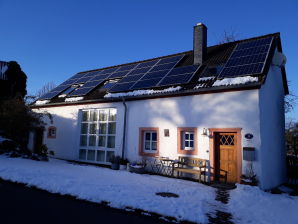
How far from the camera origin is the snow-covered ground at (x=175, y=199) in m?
5.75

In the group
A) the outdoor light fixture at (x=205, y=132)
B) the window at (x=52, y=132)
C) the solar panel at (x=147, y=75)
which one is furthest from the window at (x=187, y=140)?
the window at (x=52, y=132)

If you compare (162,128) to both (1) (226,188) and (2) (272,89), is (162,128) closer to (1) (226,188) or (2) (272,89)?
(1) (226,188)

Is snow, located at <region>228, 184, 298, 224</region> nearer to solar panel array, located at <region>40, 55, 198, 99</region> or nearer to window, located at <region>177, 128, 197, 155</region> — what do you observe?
window, located at <region>177, 128, 197, 155</region>

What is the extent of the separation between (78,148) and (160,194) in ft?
29.7

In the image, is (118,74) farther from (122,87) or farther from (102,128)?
(102,128)

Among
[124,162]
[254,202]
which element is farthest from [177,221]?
[124,162]

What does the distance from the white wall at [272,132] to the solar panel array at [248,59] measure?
0.88m

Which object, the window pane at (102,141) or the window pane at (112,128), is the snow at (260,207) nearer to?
the window pane at (112,128)

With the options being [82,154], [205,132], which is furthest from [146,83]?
[82,154]

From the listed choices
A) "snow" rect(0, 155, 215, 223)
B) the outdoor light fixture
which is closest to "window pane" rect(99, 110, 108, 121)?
"snow" rect(0, 155, 215, 223)

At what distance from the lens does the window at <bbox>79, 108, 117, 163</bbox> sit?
→ 1356cm

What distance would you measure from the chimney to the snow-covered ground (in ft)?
25.3

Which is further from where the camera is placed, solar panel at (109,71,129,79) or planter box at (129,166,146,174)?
solar panel at (109,71,129,79)

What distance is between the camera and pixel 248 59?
10.8m
